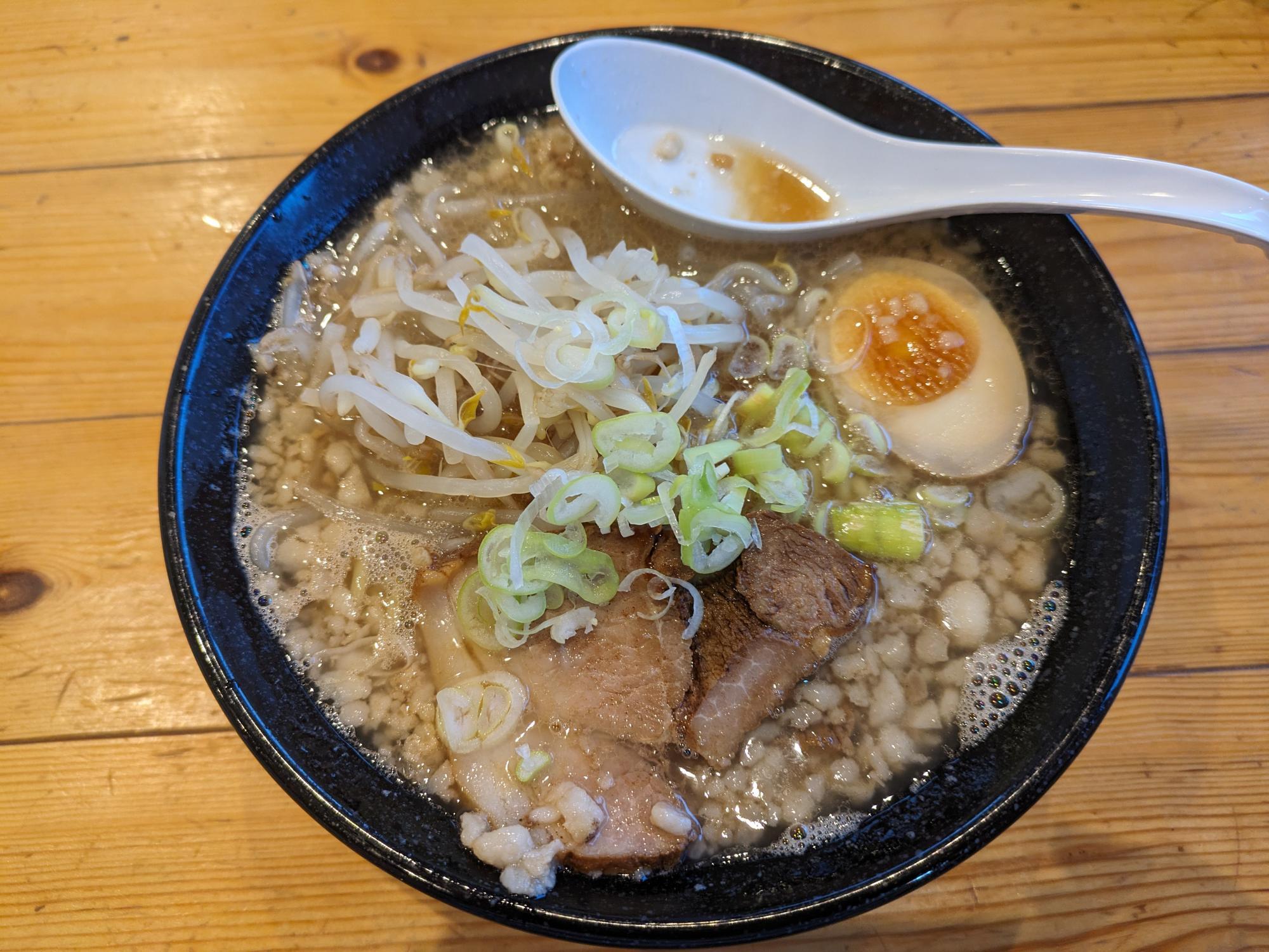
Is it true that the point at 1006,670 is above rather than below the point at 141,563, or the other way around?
above

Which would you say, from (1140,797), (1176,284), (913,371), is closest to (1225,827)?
(1140,797)

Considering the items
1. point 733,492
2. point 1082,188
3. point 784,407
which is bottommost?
point 733,492

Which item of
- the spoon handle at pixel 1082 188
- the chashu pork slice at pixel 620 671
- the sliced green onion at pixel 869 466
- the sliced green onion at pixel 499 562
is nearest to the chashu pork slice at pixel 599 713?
the chashu pork slice at pixel 620 671

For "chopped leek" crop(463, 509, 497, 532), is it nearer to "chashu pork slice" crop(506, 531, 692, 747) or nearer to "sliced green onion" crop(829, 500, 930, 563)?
"chashu pork slice" crop(506, 531, 692, 747)

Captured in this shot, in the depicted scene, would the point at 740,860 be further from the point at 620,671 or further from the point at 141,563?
the point at 141,563

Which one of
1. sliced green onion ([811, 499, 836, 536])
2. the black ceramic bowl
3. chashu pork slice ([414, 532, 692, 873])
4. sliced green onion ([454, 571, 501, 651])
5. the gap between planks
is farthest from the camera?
the gap between planks

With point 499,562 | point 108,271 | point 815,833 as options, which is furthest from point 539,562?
point 108,271

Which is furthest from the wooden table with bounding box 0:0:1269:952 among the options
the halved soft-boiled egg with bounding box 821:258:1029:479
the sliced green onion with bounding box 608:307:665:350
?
the sliced green onion with bounding box 608:307:665:350
